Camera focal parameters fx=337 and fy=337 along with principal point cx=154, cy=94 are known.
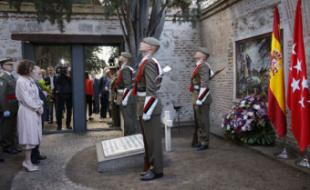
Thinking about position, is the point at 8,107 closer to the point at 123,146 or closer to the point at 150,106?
the point at 123,146

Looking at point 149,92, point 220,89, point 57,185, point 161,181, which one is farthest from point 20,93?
point 220,89

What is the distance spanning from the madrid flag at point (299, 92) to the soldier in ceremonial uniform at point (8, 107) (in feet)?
16.5

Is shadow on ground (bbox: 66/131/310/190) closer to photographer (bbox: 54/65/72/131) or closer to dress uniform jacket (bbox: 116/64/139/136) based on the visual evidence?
dress uniform jacket (bbox: 116/64/139/136)

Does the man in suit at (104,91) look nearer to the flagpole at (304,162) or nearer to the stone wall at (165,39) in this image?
the stone wall at (165,39)

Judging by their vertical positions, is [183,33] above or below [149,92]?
above

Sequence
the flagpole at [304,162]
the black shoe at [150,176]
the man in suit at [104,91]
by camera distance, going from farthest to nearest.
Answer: the man in suit at [104,91] < the flagpole at [304,162] < the black shoe at [150,176]

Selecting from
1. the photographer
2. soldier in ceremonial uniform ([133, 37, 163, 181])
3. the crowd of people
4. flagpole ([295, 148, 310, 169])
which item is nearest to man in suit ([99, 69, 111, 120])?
the crowd of people

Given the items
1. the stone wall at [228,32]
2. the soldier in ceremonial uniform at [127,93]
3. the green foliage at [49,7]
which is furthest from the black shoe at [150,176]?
the green foliage at [49,7]

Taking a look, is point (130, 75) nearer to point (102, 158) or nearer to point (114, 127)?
point (102, 158)

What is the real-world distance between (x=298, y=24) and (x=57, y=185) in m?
4.07

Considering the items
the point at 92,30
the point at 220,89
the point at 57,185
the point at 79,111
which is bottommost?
the point at 57,185

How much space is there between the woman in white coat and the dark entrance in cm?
372

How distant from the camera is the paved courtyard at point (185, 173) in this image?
14.8ft

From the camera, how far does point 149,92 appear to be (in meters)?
4.46
